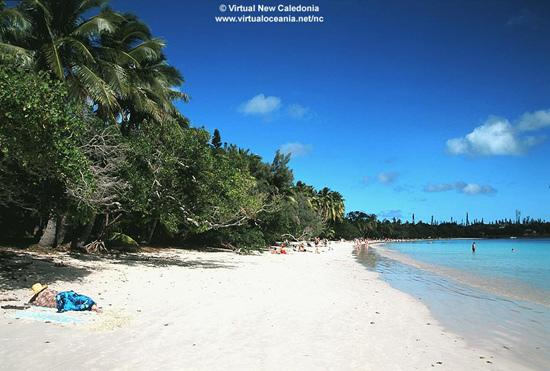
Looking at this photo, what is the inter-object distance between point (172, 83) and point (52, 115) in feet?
43.3

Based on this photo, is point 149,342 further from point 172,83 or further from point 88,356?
point 172,83

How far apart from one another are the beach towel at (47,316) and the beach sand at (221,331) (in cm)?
16

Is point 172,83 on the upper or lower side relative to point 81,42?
upper

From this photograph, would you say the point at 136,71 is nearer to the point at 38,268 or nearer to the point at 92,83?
the point at 92,83

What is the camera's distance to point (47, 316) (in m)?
6.01

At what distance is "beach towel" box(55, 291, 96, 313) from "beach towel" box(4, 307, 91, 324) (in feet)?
0.50

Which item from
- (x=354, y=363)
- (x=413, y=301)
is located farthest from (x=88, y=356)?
(x=413, y=301)

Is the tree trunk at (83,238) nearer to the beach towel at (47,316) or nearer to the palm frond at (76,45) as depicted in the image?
the palm frond at (76,45)

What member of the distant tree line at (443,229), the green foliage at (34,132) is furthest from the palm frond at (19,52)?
the distant tree line at (443,229)

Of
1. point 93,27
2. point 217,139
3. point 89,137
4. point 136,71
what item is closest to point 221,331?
point 89,137

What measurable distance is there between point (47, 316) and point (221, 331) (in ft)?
9.82

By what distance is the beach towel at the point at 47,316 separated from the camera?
5.90 metres

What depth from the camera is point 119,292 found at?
345 inches

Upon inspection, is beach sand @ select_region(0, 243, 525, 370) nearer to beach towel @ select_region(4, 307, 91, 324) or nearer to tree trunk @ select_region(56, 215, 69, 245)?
beach towel @ select_region(4, 307, 91, 324)
